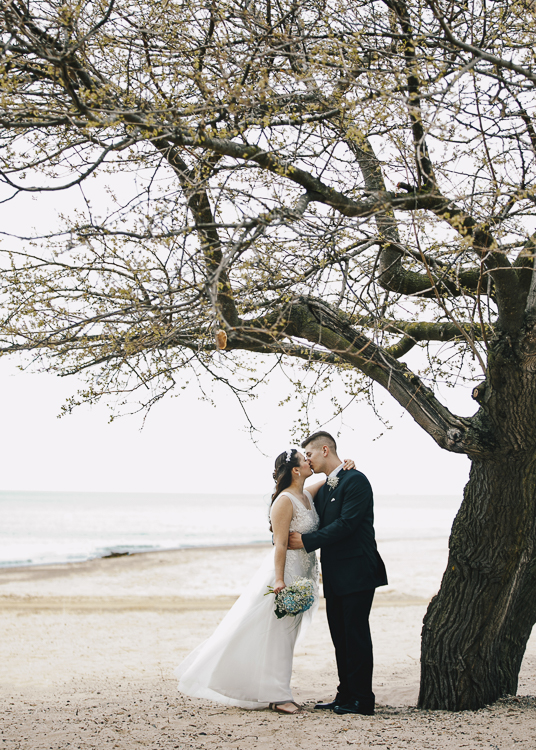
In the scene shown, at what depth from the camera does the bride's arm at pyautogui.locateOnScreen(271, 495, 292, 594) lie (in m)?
4.72

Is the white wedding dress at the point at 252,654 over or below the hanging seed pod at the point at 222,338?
below

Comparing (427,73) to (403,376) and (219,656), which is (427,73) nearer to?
(403,376)

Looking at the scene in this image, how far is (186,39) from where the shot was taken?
3.87m

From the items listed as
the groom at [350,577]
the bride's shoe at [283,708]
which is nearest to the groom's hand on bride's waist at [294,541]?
the groom at [350,577]

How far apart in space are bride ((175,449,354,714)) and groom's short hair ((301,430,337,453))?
0.26 meters

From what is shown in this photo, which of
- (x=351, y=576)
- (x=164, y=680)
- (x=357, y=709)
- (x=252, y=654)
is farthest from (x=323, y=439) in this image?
(x=164, y=680)

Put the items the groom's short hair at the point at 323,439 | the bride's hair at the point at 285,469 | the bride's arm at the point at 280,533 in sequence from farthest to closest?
the groom's short hair at the point at 323,439
the bride's hair at the point at 285,469
the bride's arm at the point at 280,533

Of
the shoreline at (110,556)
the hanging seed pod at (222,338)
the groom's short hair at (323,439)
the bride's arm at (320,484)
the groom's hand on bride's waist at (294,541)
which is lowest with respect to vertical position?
the shoreline at (110,556)

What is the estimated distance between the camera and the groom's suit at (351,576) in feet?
14.8

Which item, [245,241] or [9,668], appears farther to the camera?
[9,668]

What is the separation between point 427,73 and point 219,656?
4.41 metres

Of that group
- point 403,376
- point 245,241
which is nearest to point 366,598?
point 403,376

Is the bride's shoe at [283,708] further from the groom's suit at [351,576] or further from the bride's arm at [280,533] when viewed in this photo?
the bride's arm at [280,533]

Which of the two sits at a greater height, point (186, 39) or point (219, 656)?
point (186, 39)
